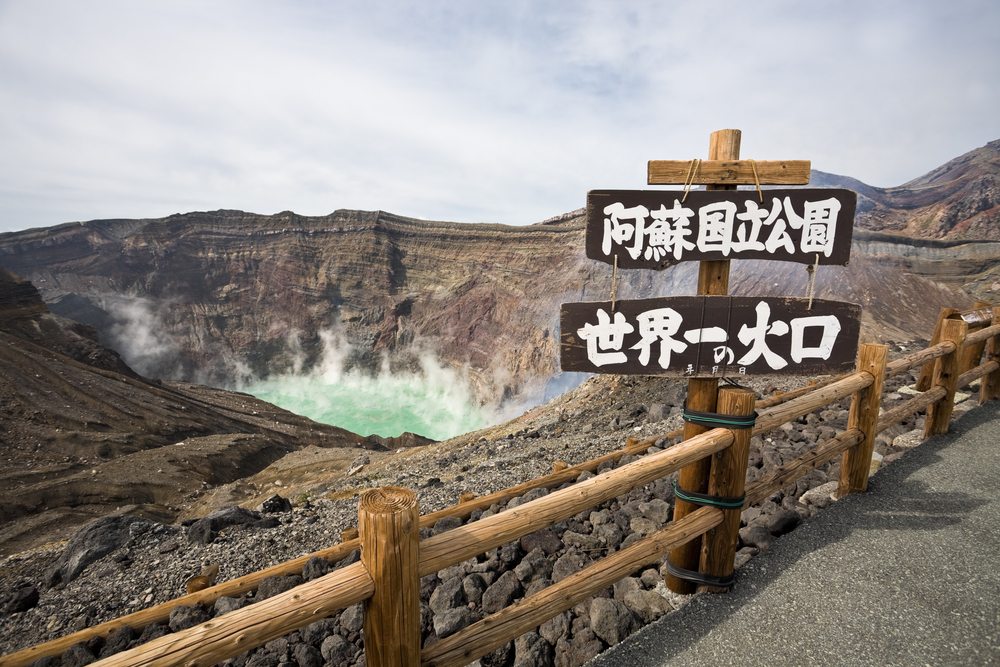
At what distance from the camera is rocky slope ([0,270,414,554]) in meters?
13.5

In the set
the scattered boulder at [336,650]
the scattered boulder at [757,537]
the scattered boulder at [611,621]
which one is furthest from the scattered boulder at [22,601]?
the scattered boulder at [757,537]

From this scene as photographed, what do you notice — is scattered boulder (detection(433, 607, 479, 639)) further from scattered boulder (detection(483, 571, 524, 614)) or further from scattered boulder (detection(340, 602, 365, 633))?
scattered boulder (detection(340, 602, 365, 633))

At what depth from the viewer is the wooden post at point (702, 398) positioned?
107 inches

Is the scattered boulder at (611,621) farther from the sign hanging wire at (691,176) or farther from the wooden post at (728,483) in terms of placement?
the sign hanging wire at (691,176)

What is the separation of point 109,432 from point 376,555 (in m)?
22.9

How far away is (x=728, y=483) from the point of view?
9.09ft

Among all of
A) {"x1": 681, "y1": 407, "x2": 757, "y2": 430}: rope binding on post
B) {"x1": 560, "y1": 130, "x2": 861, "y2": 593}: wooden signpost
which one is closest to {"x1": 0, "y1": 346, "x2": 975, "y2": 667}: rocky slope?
{"x1": 560, "y1": 130, "x2": 861, "y2": 593}: wooden signpost

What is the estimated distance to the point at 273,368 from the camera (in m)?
47.0

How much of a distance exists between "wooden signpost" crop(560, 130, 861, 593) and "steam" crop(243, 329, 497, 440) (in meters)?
32.8

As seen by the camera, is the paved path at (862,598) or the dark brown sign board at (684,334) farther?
the dark brown sign board at (684,334)

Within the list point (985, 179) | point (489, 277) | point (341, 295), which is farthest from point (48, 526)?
point (985, 179)

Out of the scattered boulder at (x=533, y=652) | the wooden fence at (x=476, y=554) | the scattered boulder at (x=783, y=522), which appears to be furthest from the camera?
the scattered boulder at (x=783, y=522)

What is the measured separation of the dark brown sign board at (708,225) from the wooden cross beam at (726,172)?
0.07 m

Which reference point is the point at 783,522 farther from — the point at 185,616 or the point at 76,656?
the point at 76,656
